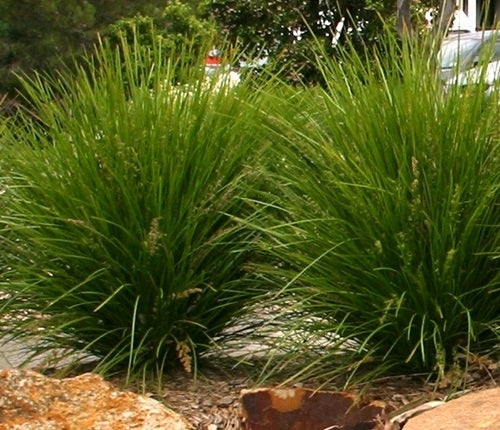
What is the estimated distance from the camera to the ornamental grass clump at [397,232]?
3688 mm

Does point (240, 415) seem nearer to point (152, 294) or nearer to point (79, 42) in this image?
point (152, 294)

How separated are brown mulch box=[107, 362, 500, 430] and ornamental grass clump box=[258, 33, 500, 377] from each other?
0.07m

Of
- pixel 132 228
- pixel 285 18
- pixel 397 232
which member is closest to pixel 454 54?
pixel 397 232

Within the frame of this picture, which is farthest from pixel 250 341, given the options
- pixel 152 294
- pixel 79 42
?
pixel 79 42

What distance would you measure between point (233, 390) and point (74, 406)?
64 cm

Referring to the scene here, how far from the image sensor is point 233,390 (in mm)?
4062

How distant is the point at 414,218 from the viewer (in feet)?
12.1

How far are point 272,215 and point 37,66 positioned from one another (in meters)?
21.8

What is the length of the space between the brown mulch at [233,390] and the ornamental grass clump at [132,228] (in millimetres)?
91

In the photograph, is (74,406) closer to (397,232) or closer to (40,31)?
(397,232)

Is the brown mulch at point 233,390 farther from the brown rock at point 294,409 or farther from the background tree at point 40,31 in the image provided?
the background tree at point 40,31

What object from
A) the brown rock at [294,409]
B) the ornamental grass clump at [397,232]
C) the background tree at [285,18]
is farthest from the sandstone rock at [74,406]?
the background tree at [285,18]

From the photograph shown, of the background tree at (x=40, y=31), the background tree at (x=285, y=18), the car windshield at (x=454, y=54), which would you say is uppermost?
the car windshield at (x=454, y=54)

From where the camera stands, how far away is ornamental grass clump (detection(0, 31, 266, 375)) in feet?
13.4
